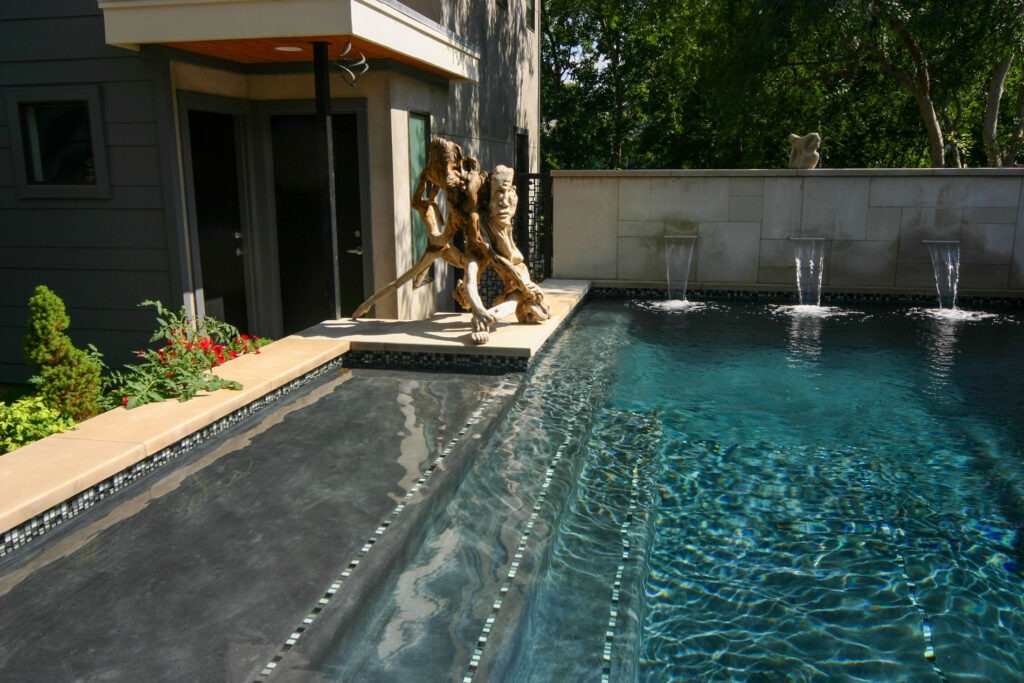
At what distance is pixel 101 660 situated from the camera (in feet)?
7.62

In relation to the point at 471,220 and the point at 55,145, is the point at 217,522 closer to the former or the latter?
the point at 471,220

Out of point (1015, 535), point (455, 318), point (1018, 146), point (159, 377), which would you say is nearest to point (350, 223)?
point (455, 318)

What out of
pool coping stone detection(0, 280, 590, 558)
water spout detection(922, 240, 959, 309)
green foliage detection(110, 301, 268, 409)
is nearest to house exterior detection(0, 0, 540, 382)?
pool coping stone detection(0, 280, 590, 558)

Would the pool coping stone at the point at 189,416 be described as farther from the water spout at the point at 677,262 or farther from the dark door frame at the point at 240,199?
the water spout at the point at 677,262

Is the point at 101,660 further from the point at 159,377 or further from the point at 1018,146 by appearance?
the point at 1018,146

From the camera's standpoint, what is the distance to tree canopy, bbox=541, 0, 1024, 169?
1170cm

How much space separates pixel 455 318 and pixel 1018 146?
12.2 meters

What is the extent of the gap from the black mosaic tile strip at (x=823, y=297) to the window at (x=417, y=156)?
3122mm

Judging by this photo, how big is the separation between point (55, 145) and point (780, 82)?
12724 millimetres

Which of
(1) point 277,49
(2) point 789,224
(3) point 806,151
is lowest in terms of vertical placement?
(2) point 789,224

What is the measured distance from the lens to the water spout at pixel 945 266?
954cm

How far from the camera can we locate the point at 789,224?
9930 mm

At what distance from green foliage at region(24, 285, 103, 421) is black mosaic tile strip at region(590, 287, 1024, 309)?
682cm

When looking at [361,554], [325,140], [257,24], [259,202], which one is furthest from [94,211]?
[361,554]
